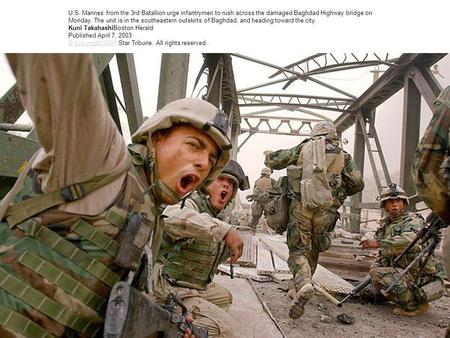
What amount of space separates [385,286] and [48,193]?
209 cm

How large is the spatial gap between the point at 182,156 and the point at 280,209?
1.77 metres

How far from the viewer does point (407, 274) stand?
6.66ft

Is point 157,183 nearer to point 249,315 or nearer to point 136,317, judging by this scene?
point 136,317

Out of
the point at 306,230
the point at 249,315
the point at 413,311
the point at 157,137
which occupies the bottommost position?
the point at 413,311

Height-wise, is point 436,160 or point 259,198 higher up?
point 436,160

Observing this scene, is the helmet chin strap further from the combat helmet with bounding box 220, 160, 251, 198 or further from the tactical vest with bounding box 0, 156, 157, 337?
the combat helmet with bounding box 220, 160, 251, 198

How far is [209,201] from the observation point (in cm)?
134

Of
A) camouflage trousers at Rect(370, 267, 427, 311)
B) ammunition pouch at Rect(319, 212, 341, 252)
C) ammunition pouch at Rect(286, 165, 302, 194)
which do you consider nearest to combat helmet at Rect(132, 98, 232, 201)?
ammunition pouch at Rect(286, 165, 302, 194)

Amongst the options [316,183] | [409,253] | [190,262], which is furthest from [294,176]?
[190,262]

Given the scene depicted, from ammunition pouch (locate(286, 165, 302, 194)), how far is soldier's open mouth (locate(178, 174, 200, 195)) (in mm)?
1557

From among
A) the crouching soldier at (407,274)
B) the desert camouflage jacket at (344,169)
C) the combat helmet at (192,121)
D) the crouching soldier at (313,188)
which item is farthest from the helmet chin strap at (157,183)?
the crouching soldier at (407,274)

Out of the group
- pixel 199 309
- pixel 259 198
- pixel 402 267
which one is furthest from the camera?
pixel 259 198

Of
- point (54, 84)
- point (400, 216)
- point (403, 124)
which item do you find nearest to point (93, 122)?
point (54, 84)

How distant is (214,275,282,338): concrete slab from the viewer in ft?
4.34
